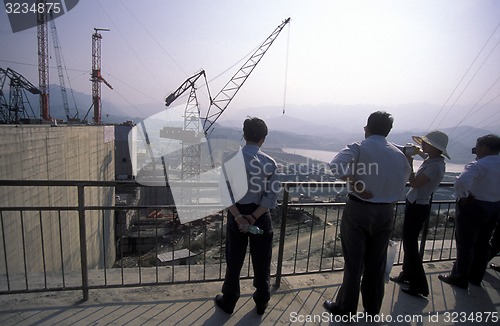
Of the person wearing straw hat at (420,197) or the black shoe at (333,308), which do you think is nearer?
the black shoe at (333,308)

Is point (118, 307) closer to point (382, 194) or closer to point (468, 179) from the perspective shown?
point (382, 194)

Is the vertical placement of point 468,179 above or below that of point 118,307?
above

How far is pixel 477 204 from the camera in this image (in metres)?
3.08

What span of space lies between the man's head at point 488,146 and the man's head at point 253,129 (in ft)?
8.16

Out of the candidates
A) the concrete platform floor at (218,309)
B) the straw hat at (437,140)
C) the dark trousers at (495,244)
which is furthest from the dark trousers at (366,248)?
the dark trousers at (495,244)

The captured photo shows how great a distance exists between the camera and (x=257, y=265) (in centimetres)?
258

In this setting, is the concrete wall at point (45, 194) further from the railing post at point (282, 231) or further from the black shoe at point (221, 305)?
the railing post at point (282, 231)

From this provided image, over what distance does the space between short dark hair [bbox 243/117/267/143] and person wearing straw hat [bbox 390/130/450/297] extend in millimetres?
1502

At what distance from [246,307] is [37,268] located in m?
12.9

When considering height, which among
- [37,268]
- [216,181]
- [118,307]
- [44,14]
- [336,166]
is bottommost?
[37,268]

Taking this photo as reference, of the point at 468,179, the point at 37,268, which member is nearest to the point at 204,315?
the point at 468,179

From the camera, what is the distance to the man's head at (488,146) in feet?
9.95

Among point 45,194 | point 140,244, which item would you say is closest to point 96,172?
point 45,194

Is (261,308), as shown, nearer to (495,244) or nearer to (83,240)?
(83,240)
